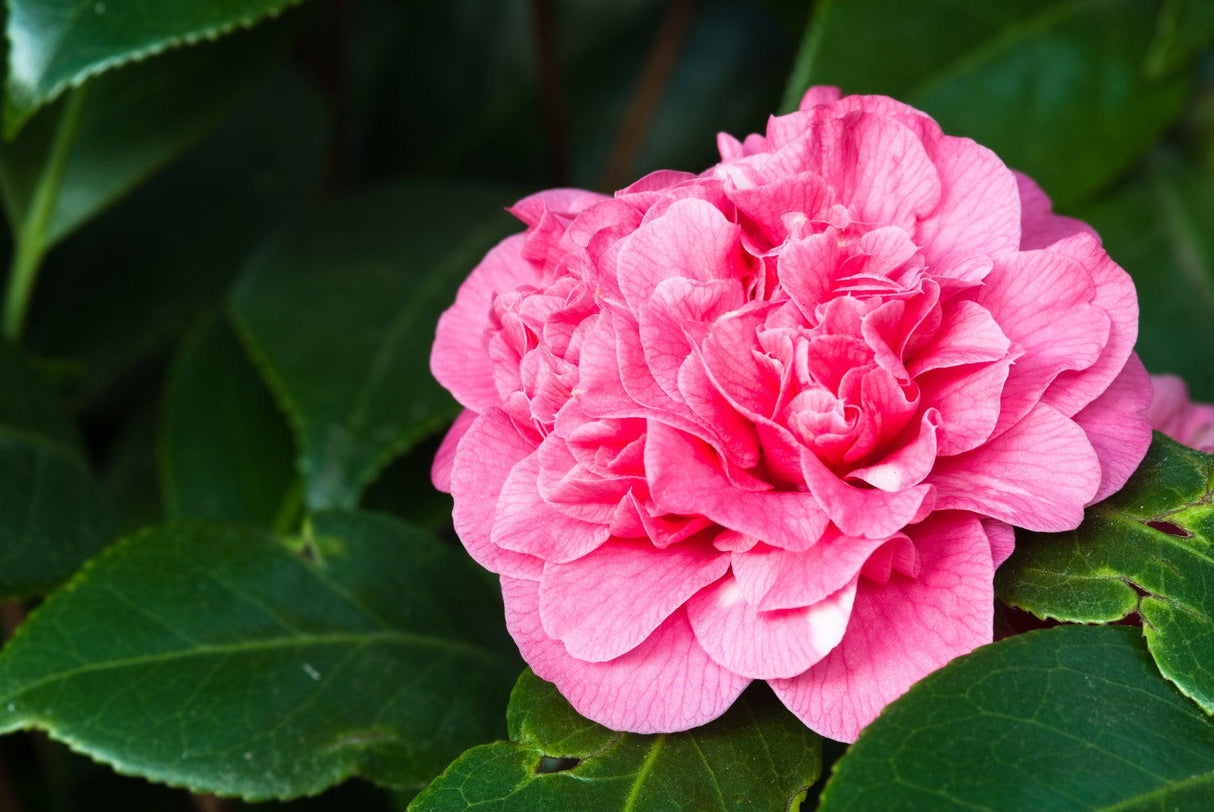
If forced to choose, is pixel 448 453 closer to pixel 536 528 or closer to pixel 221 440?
pixel 536 528

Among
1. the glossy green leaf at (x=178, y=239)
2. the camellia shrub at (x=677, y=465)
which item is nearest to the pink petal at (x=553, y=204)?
the camellia shrub at (x=677, y=465)

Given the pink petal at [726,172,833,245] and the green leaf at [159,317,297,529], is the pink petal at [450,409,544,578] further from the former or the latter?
the green leaf at [159,317,297,529]

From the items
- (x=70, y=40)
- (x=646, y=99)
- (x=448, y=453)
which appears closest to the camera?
(x=448, y=453)

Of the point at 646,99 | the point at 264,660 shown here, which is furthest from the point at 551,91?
the point at 264,660

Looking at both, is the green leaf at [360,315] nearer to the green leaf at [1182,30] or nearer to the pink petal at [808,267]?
the pink petal at [808,267]

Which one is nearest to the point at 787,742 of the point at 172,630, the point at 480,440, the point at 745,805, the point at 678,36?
the point at 745,805

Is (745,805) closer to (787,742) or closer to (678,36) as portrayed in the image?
(787,742)
